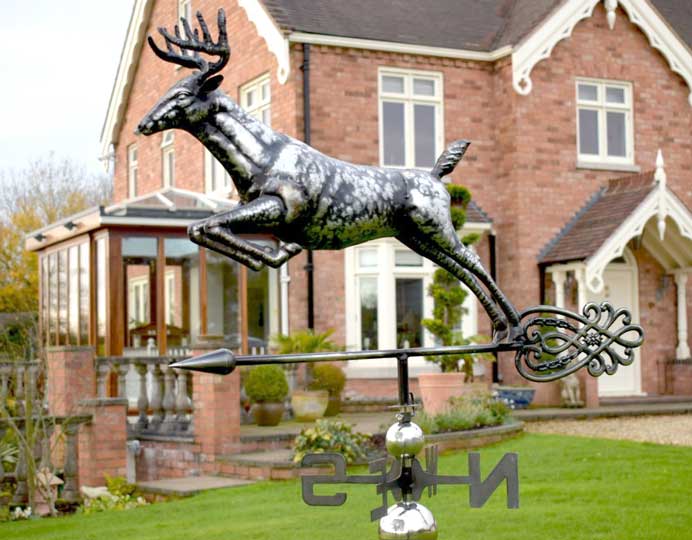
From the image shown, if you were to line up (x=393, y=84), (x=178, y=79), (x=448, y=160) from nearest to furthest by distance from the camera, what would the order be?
(x=448, y=160), (x=393, y=84), (x=178, y=79)

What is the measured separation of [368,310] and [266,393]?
14.4 feet

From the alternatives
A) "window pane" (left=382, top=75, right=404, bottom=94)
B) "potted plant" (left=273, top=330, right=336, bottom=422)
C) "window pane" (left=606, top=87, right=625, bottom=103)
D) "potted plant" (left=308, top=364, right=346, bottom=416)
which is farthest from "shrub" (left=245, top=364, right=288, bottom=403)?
"window pane" (left=606, top=87, right=625, bottom=103)

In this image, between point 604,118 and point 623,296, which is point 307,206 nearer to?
point 604,118

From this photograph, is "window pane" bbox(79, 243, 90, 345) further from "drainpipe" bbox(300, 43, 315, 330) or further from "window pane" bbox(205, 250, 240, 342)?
"drainpipe" bbox(300, 43, 315, 330)

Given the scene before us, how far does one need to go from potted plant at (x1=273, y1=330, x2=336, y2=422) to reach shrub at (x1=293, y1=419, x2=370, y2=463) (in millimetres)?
3382

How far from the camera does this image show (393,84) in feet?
70.5

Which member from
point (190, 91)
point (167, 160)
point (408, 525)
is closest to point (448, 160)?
point (190, 91)

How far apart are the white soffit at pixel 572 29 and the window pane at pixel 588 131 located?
1571 mm

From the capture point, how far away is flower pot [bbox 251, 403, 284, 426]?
55.9 feet

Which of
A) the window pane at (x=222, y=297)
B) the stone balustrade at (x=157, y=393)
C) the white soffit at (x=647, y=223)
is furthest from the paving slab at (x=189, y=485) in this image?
the white soffit at (x=647, y=223)

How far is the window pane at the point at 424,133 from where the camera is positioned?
21.7 metres

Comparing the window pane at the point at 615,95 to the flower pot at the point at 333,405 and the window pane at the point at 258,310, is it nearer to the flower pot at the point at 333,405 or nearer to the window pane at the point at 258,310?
the window pane at the point at 258,310

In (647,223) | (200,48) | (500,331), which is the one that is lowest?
(500,331)

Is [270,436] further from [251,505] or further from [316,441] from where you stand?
[251,505]
